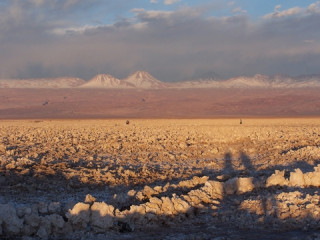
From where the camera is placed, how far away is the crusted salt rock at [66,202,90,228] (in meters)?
5.59

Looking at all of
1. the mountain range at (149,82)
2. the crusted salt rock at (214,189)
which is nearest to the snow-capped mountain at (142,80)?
the mountain range at (149,82)

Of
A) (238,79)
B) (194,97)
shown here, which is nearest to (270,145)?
(194,97)

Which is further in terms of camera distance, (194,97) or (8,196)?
(194,97)

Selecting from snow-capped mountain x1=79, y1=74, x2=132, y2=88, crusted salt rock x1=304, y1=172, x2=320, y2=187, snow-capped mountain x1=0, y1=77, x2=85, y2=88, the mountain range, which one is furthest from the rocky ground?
snow-capped mountain x1=79, y1=74, x2=132, y2=88

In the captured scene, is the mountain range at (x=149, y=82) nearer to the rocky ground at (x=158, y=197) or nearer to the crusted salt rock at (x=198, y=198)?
the rocky ground at (x=158, y=197)

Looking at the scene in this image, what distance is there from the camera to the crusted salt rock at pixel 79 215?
5.59 m

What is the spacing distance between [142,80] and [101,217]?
174 meters

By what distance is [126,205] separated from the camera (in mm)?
6539

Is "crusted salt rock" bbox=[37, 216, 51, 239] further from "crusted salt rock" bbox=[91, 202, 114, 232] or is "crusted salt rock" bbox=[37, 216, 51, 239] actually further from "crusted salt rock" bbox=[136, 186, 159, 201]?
"crusted salt rock" bbox=[136, 186, 159, 201]

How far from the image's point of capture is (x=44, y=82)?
16775cm

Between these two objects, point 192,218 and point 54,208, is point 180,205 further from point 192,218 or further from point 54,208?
point 54,208

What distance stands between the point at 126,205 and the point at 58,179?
3.07 metres

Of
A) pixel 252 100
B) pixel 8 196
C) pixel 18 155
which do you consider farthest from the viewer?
pixel 252 100

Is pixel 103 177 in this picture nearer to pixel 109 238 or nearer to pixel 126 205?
pixel 126 205
